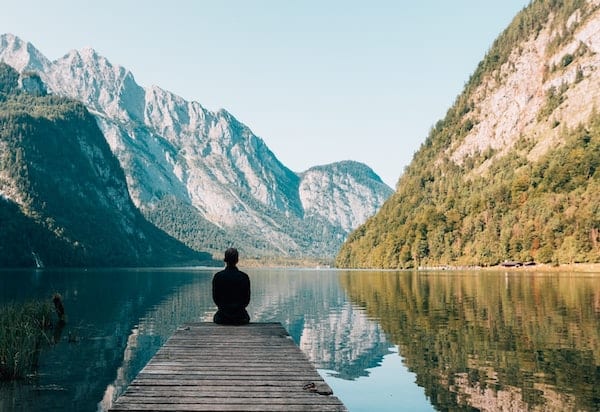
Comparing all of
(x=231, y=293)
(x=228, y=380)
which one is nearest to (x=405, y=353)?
(x=231, y=293)

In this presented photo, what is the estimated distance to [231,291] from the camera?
24.5 metres

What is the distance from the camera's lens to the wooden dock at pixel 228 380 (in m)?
13.1

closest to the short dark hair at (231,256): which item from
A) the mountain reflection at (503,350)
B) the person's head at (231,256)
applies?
the person's head at (231,256)

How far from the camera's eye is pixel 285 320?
58.0 meters

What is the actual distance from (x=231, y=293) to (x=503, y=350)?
19132 millimetres

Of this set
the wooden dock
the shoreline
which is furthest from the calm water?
the shoreline

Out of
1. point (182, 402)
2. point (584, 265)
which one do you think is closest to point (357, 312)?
point (182, 402)

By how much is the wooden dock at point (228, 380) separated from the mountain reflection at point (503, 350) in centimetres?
930

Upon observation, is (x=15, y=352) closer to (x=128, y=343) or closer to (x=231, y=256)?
(x=128, y=343)

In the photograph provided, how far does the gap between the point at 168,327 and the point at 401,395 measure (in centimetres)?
2873

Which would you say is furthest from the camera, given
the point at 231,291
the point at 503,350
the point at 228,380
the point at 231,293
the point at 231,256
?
the point at 503,350

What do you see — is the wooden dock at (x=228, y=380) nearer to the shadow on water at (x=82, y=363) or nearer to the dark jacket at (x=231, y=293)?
the dark jacket at (x=231, y=293)

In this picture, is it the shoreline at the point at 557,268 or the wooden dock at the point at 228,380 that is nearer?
the wooden dock at the point at 228,380

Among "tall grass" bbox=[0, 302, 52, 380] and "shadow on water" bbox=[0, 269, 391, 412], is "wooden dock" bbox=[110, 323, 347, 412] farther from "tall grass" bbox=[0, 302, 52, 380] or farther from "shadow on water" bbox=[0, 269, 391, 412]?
"tall grass" bbox=[0, 302, 52, 380]
